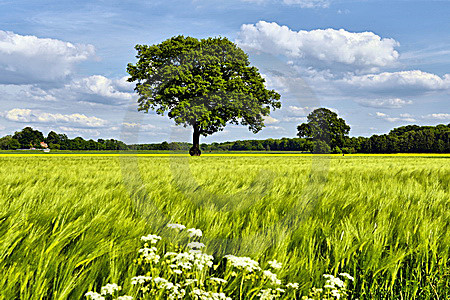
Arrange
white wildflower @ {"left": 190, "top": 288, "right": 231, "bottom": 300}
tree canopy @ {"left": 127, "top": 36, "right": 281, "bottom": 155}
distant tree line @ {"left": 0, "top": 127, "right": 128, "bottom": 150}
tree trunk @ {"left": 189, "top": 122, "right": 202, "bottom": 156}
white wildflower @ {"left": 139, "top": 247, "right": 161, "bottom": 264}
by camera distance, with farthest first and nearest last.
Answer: distant tree line @ {"left": 0, "top": 127, "right": 128, "bottom": 150}
tree trunk @ {"left": 189, "top": 122, "right": 202, "bottom": 156}
tree canopy @ {"left": 127, "top": 36, "right": 281, "bottom": 155}
white wildflower @ {"left": 139, "top": 247, "right": 161, "bottom": 264}
white wildflower @ {"left": 190, "top": 288, "right": 231, "bottom": 300}

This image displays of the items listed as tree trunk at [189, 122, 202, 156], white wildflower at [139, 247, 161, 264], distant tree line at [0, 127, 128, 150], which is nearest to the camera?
white wildflower at [139, 247, 161, 264]

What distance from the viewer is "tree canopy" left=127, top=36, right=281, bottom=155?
1944 cm

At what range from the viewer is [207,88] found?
64.6 ft

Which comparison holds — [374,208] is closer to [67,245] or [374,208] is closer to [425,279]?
[425,279]

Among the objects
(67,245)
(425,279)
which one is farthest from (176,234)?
(425,279)

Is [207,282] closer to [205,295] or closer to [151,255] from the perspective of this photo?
[205,295]

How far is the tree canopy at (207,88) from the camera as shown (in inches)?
765

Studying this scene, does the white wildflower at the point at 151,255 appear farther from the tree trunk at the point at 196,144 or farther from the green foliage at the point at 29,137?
the green foliage at the point at 29,137

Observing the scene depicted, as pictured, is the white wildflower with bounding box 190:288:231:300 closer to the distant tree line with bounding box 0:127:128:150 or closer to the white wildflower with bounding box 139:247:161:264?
the white wildflower with bounding box 139:247:161:264

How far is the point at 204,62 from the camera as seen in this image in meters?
20.3

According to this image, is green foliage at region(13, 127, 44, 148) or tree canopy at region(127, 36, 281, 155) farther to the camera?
green foliage at region(13, 127, 44, 148)

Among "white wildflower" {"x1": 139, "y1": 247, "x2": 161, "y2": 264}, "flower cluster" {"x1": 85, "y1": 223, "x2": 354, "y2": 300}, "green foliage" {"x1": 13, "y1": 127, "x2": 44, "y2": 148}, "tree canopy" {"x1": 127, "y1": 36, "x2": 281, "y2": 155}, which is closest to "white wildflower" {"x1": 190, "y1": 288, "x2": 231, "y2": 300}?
"flower cluster" {"x1": 85, "y1": 223, "x2": 354, "y2": 300}

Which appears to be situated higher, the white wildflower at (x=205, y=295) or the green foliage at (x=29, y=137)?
the green foliage at (x=29, y=137)

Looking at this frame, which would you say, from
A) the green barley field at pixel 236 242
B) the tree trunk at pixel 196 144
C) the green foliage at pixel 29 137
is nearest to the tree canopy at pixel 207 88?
the tree trunk at pixel 196 144
